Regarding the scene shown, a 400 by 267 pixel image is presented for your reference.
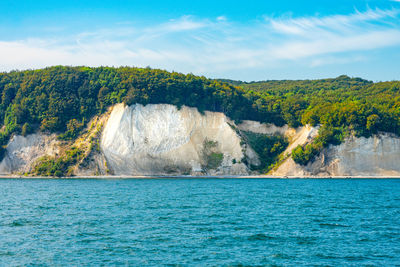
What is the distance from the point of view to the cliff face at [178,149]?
336 ft

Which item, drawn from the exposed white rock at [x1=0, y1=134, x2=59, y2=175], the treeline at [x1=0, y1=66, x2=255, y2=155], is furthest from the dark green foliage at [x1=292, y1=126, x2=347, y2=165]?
the exposed white rock at [x1=0, y1=134, x2=59, y2=175]

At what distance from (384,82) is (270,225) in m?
121

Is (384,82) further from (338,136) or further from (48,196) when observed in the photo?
(48,196)

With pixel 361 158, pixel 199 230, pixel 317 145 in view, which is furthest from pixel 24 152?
pixel 199 230

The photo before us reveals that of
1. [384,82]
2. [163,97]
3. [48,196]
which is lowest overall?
[48,196]

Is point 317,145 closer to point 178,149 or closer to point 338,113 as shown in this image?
point 338,113

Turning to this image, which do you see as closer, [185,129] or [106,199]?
[106,199]

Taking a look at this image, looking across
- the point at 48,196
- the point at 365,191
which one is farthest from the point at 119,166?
the point at 365,191

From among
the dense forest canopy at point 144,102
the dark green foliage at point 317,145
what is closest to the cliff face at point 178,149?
the dark green foliage at point 317,145

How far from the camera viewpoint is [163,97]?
370 ft

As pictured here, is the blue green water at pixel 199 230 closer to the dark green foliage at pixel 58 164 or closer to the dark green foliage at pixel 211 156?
the dark green foliage at pixel 58 164

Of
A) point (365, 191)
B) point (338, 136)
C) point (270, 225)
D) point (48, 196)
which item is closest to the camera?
point (270, 225)

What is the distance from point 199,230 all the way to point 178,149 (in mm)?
71009

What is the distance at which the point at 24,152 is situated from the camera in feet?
360
